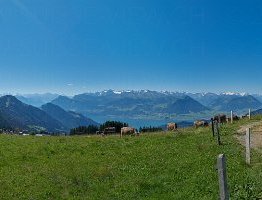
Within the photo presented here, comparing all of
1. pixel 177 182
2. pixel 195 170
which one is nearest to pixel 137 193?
pixel 177 182

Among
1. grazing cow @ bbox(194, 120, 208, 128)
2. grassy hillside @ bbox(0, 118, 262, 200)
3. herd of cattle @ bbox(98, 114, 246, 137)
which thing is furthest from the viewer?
grazing cow @ bbox(194, 120, 208, 128)

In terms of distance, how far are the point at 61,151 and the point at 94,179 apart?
1472cm

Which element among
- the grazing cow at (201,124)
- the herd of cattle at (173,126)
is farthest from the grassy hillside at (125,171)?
the grazing cow at (201,124)

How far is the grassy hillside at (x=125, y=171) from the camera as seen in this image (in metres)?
24.4

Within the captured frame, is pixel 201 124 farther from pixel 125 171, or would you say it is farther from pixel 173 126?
pixel 125 171

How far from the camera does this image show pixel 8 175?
3014 centimetres

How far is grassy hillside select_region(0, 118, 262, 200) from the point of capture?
80.0 ft

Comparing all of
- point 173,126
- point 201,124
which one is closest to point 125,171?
point 173,126

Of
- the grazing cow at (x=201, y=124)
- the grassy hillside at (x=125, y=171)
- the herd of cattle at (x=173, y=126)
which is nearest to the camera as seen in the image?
the grassy hillside at (x=125, y=171)

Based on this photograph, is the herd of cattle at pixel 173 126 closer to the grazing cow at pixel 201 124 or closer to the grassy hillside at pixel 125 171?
the grazing cow at pixel 201 124

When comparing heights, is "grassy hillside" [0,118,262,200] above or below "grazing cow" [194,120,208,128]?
below

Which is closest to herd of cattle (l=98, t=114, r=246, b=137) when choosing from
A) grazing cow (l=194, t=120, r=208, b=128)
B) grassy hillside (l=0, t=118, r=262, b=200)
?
grazing cow (l=194, t=120, r=208, b=128)

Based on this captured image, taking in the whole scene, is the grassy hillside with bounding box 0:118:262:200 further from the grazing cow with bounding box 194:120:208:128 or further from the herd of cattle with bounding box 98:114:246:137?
the grazing cow with bounding box 194:120:208:128

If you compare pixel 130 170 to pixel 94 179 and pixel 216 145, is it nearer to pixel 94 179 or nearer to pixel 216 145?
pixel 94 179
